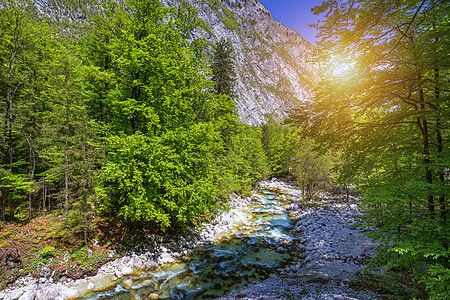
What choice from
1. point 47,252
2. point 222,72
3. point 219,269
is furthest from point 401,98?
point 222,72

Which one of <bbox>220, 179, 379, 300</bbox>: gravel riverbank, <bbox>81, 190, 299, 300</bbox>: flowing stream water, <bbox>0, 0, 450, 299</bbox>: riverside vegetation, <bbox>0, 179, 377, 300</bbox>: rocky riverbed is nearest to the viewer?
<bbox>0, 0, 450, 299</bbox>: riverside vegetation

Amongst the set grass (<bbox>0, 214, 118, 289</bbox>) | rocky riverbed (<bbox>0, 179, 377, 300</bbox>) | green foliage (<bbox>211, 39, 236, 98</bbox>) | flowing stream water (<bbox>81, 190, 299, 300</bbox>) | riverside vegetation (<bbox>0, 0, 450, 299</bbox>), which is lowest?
flowing stream water (<bbox>81, 190, 299, 300</bbox>)

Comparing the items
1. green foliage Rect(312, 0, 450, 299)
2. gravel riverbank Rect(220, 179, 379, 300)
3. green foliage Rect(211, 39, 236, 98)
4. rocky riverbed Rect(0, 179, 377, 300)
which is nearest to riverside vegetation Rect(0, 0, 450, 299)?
green foliage Rect(312, 0, 450, 299)

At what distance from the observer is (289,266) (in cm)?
1041

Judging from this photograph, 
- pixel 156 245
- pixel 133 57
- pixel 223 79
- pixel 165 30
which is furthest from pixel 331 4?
pixel 223 79

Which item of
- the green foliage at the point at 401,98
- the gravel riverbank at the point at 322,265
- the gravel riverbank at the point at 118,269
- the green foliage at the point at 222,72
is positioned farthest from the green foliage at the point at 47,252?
the green foliage at the point at 222,72

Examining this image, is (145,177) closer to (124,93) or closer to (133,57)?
(124,93)

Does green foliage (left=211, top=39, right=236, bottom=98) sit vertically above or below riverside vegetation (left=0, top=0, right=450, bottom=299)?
above

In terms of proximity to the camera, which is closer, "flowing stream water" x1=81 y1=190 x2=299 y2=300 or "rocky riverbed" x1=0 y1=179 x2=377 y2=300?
"rocky riverbed" x1=0 y1=179 x2=377 y2=300

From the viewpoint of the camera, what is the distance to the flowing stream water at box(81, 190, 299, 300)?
807cm

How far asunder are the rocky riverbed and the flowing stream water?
1.79ft

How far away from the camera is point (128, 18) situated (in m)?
13.3

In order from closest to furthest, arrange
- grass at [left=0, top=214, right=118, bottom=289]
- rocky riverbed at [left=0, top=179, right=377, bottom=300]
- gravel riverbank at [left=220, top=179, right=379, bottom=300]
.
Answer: gravel riverbank at [left=220, top=179, right=379, bottom=300], rocky riverbed at [left=0, top=179, right=377, bottom=300], grass at [left=0, top=214, right=118, bottom=289]

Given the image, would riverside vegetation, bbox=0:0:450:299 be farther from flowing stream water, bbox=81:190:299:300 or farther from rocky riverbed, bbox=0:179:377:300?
flowing stream water, bbox=81:190:299:300
